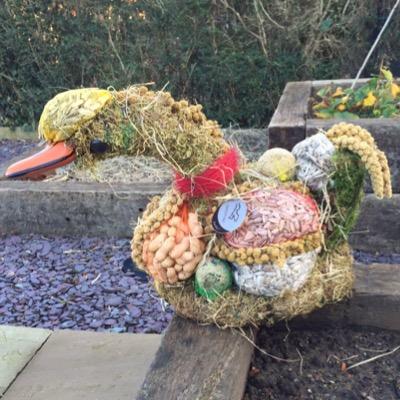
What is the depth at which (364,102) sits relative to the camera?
3699mm

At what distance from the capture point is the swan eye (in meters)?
1.31

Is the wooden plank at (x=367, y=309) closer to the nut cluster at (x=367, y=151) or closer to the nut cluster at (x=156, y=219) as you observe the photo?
the nut cluster at (x=367, y=151)

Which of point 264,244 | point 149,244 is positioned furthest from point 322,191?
point 149,244

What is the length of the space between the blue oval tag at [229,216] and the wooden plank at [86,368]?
932mm

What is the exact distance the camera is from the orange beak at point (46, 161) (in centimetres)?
132

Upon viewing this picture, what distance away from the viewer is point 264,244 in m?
1.36

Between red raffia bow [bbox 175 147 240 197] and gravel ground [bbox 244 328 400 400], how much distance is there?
19.8 inches

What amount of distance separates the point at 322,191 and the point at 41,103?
477 cm

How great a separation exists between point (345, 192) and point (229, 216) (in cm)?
33

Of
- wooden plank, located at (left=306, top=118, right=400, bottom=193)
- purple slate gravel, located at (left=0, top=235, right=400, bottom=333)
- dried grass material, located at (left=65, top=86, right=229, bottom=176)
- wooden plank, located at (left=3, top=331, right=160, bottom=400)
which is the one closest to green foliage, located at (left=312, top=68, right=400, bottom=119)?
wooden plank, located at (left=306, top=118, right=400, bottom=193)

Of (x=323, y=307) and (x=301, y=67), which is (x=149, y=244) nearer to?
(x=323, y=307)

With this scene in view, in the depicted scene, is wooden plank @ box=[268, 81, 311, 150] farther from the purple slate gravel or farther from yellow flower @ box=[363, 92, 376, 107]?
the purple slate gravel

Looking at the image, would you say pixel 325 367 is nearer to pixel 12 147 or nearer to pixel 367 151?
pixel 367 151

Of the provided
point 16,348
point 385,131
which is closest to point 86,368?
point 16,348
